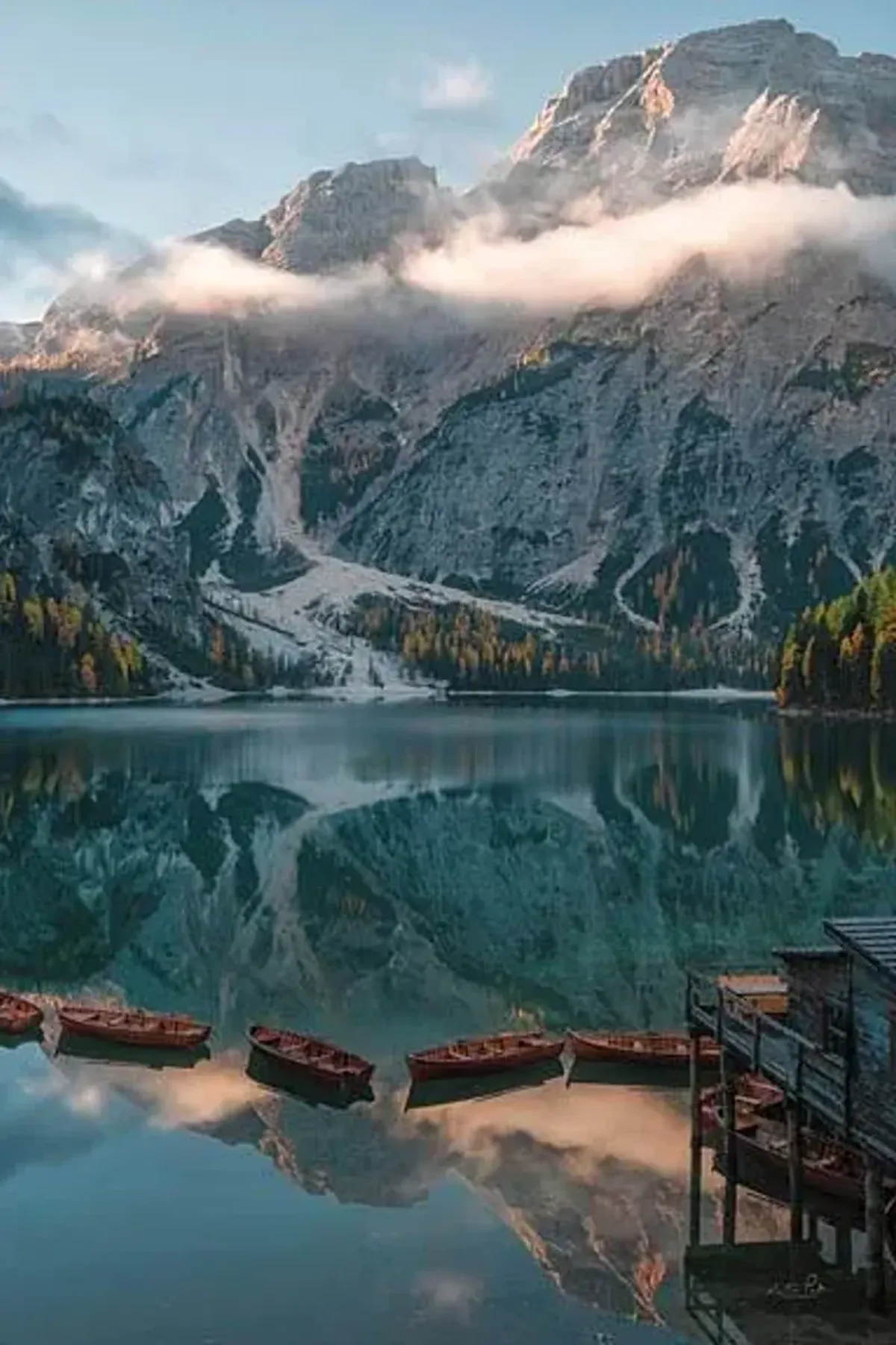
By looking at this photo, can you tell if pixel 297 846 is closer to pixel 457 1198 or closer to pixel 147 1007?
pixel 147 1007

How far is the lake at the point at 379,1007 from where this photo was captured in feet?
107

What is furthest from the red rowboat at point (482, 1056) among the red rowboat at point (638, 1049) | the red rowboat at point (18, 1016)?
the red rowboat at point (18, 1016)

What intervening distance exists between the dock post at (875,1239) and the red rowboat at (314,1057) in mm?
20011

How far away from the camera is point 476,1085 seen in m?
48.4

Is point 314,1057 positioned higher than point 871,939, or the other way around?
point 871,939

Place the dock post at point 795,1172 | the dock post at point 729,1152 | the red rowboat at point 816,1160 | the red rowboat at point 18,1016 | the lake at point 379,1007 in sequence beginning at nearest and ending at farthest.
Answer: the lake at point 379,1007, the dock post at point 795,1172, the dock post at point 729,1152, the red rowboat at point 816,1160, the red rowboat at point 18,1016

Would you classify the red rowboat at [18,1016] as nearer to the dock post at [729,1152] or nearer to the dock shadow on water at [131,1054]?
the dock shadow on water at [131,1054]

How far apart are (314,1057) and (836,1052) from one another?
2020 centimetres

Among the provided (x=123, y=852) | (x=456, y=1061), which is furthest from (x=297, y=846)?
(x=456, y=1061)

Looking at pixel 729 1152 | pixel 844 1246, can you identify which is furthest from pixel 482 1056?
pixel 844 1246

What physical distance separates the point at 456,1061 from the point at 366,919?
30.5 meters

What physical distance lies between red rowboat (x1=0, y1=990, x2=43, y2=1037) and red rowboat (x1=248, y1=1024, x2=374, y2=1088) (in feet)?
30.3

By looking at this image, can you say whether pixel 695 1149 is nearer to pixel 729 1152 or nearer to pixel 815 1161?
pixel 729 1152

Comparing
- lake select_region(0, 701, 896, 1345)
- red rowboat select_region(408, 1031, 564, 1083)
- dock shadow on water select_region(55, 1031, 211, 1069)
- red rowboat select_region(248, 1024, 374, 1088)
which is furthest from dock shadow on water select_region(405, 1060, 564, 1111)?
dock shadow on water select_region(55, 1031, 211, 1069)
